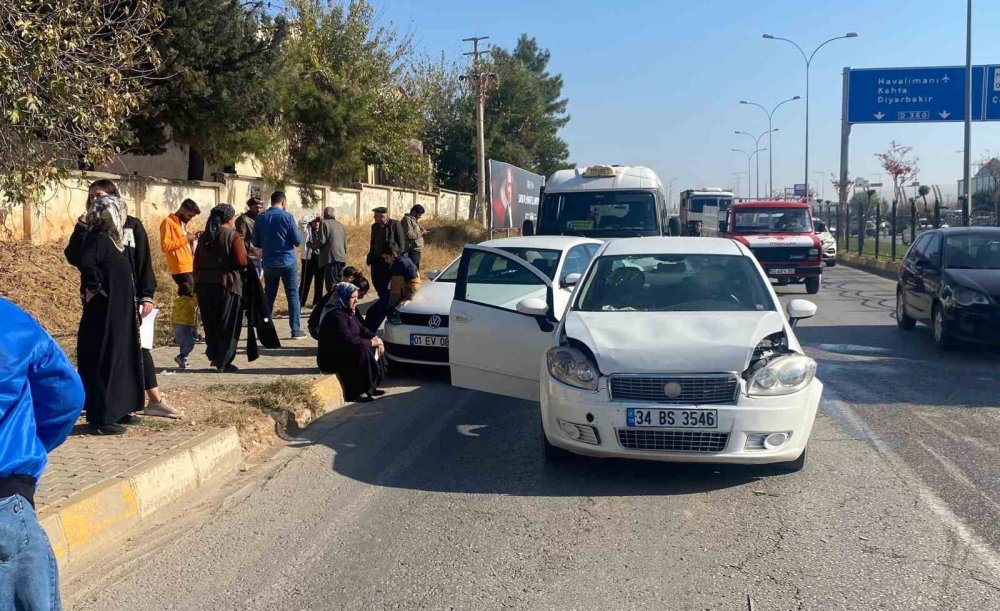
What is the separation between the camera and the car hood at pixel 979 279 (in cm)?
1089

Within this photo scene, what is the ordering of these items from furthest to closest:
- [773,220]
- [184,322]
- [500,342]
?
1. [773,220]
2. [184,322]
3. [500,342]

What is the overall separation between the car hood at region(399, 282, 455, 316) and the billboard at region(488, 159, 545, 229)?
498 inches

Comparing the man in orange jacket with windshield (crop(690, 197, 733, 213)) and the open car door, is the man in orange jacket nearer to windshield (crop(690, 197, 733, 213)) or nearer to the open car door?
the open car door

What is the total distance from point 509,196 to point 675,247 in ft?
69.4

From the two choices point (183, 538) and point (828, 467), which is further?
point (828, 467)

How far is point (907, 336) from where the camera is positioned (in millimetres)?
13336

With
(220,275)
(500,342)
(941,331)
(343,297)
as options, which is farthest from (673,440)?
(941,331)

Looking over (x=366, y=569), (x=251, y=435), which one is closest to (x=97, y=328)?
(x=251, y=435)

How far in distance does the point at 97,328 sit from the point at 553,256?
5.57 meters

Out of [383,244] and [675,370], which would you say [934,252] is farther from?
[675,370]

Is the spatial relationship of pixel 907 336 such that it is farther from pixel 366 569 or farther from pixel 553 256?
pixel 366 569

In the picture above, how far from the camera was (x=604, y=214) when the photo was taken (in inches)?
619

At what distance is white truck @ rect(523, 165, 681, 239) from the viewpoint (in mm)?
15562

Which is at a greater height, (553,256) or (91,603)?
(553,256)
